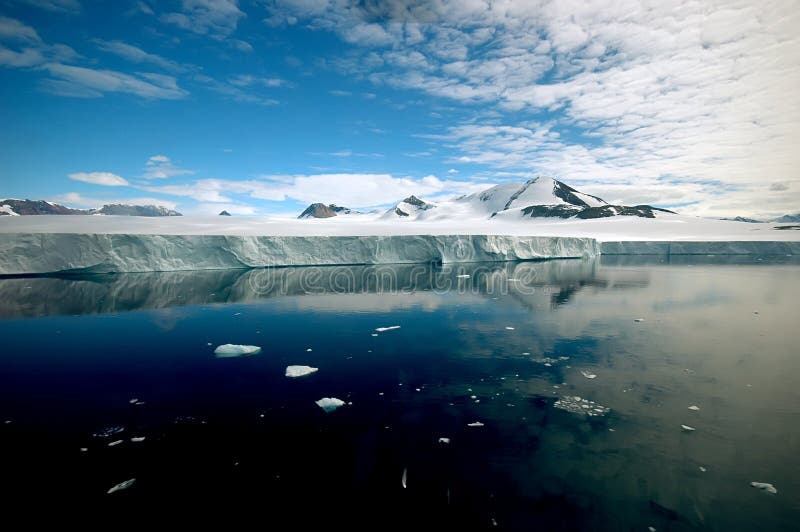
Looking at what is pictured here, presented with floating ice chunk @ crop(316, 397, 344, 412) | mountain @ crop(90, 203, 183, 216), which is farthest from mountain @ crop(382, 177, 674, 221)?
mountain @ crop(90, 203, 183, 216)

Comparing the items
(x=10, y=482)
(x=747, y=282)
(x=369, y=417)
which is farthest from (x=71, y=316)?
(x=747, y=282)

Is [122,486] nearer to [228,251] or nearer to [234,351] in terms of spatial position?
[234,351]

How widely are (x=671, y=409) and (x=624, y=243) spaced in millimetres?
36990

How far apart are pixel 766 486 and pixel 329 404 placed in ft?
12.7

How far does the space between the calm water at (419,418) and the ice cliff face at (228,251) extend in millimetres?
9111

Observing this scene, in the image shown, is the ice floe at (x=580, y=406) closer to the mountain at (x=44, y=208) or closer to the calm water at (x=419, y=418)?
the calm water at (x=419, y=418)

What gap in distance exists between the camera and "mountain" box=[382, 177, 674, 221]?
2689 inches

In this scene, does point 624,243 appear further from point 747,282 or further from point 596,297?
point 596,297

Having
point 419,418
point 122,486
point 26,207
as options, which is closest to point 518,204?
point 419,418

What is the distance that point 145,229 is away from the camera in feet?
60.0

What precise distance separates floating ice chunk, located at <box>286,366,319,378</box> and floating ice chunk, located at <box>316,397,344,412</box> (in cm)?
93

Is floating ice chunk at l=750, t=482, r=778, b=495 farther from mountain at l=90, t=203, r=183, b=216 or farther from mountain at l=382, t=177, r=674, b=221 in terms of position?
mountain at l=90, t=203, r=183, b=216

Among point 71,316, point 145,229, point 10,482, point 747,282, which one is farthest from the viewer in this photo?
point 145,229

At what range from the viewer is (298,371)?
523 cm
